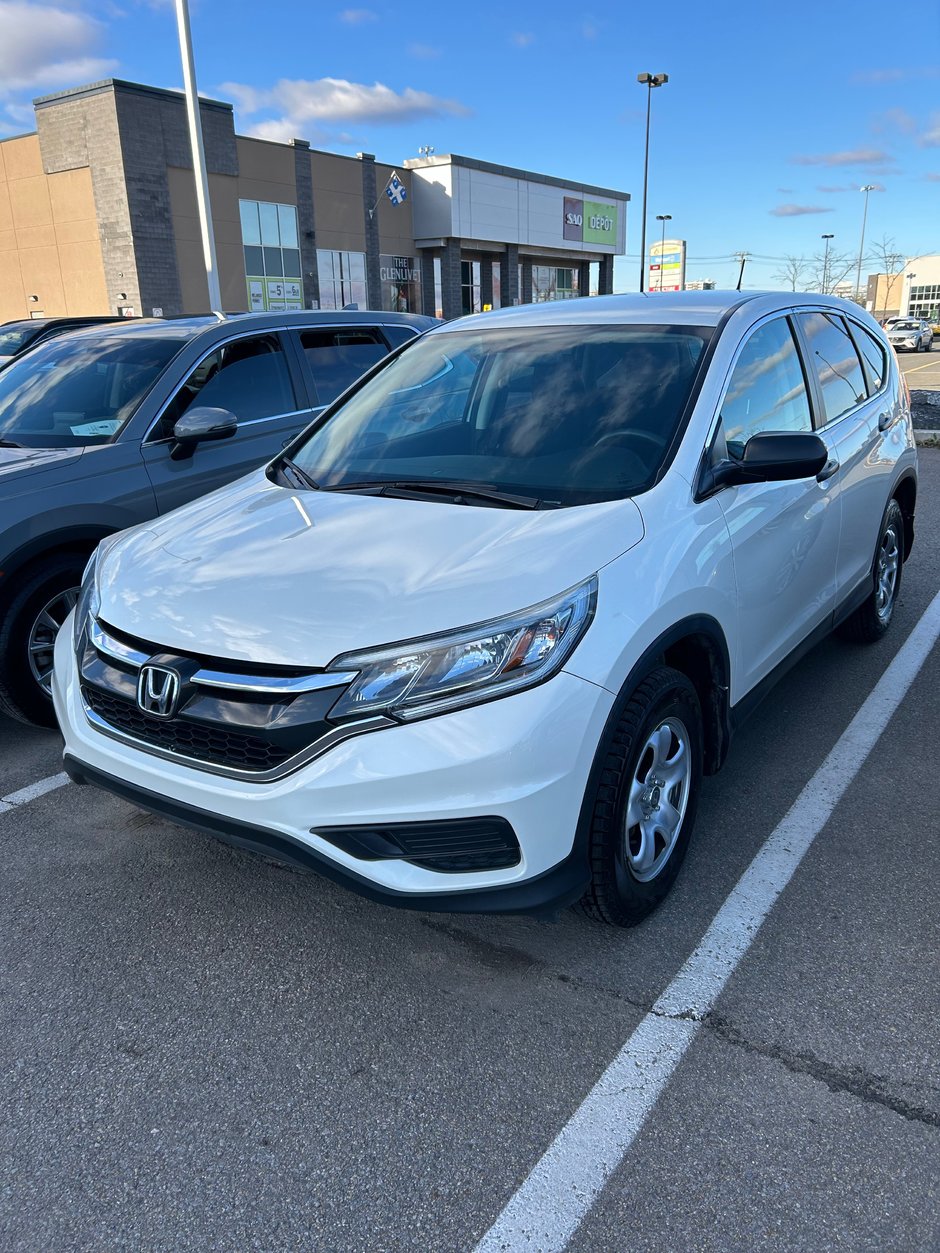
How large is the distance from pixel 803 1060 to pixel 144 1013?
174cm

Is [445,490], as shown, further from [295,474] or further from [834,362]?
[834,362]

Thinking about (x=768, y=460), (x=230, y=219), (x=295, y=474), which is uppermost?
(x=230, y=219)

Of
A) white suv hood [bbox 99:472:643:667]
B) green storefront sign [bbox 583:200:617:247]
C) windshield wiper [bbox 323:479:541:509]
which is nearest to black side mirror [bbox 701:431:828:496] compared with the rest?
white suv hood [bbox 99:472:643:667]

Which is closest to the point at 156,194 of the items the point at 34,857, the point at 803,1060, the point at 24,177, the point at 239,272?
the point at 239,272

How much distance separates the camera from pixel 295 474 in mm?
3564

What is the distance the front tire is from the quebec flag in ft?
125

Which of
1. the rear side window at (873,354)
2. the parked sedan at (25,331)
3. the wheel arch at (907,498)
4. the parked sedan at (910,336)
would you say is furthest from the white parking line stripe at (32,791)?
the parked sedan at (910,336)

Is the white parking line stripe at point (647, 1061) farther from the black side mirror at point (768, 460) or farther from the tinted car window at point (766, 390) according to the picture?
the tinted car window at point (766, 390)

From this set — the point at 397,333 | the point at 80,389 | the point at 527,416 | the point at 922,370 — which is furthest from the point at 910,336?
the point at 527,416

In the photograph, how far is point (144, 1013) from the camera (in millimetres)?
2543

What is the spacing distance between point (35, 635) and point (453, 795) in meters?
2.79

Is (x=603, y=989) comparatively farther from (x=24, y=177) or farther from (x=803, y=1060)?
(x=24, y=177)

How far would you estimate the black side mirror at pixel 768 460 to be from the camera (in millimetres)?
2973

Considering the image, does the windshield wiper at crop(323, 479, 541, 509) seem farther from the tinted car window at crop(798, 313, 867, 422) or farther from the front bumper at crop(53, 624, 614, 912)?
the tinted car window at crop(798, 313, 867, 422)
